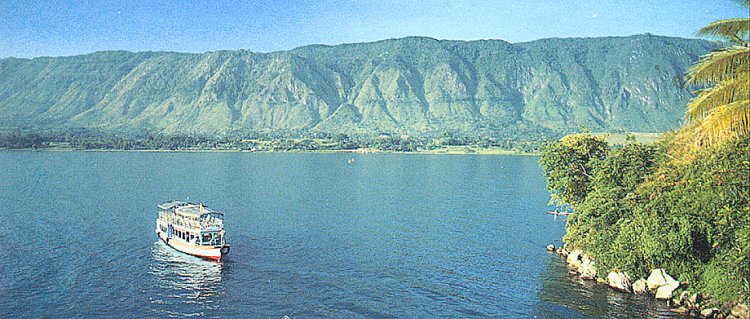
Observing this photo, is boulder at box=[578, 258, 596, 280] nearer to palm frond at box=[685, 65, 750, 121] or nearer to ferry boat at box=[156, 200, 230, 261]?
palm frond at box=[685, 65, 750, 121]

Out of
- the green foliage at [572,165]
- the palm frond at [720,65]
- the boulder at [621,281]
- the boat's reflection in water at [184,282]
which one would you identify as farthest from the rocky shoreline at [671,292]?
the boat's reflection in water at [184,282]

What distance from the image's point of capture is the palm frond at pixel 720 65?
2950 cm

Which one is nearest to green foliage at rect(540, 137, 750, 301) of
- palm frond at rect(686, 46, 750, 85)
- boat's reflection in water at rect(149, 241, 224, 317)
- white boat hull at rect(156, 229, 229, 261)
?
palm frond at rect(686, 46, 750, 85)

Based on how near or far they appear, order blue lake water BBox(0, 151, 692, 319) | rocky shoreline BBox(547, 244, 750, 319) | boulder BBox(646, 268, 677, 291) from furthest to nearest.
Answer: boulder BBox(646, 268, 677, 291), blue lake water BBox(0, 151, 692, 319), rocky shoreline BBox(547, 244, 750, 319)

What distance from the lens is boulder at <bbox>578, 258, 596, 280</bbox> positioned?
198 ft

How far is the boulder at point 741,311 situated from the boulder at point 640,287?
351 inches

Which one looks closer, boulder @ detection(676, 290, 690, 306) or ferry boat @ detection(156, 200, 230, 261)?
boulder @ detection(676, 290, 690, 306)

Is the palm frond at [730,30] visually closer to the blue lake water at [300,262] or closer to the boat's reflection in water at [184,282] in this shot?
the blue lake water at [300,262]

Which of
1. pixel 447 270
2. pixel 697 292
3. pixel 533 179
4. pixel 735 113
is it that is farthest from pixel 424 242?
pixel 533 179

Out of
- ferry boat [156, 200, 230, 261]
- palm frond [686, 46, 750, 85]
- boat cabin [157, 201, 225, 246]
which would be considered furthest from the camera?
boat cabin [157, 201, 225, 246]

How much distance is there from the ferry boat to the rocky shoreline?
132 feet

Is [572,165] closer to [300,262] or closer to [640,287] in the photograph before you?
[640,287]

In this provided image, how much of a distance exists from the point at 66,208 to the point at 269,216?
3730cm

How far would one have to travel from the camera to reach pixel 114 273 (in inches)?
2421
